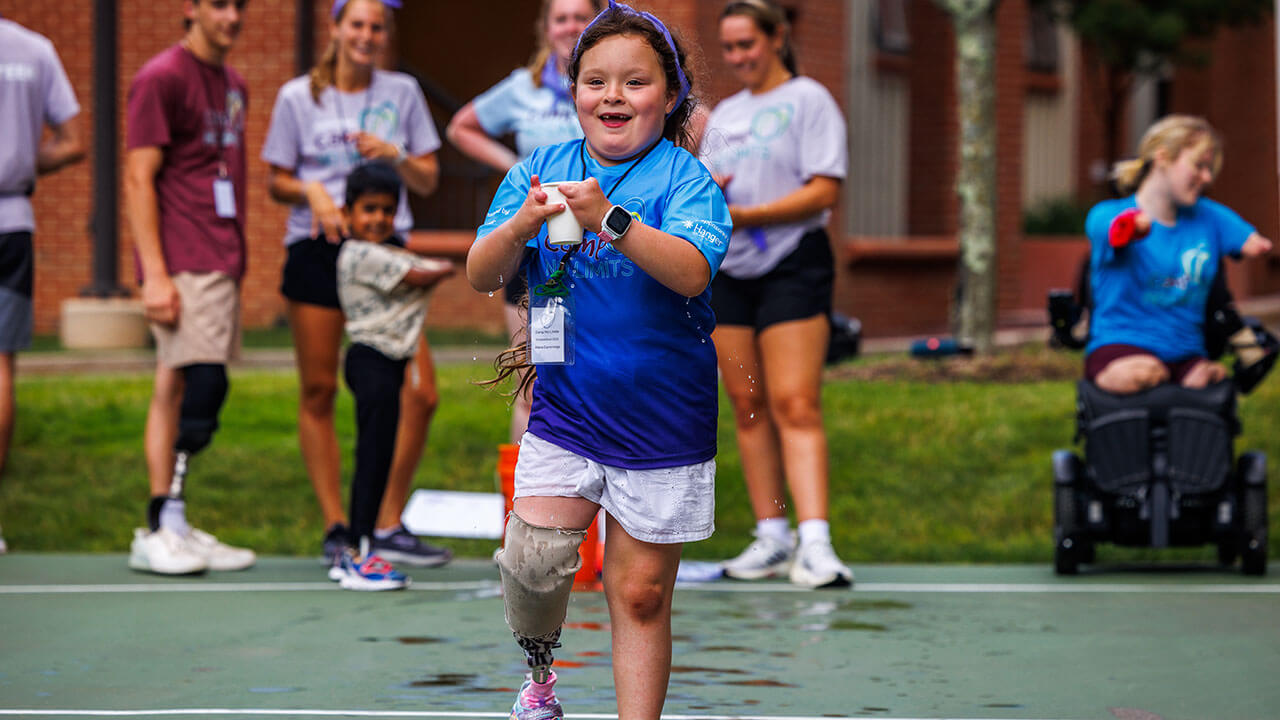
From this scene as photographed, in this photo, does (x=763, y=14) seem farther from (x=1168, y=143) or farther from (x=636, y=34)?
(x=636, y=34)

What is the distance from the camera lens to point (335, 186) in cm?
731

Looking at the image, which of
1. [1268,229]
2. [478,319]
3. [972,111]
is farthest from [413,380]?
[1268,229]

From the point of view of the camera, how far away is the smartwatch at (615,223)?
3.61m

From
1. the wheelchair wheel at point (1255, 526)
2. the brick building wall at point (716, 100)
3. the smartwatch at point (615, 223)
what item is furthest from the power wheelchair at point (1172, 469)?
the brick building wall at point (716, 100)

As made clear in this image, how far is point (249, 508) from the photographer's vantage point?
8.74 meters

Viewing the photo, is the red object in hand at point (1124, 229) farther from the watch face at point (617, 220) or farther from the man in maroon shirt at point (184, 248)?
the watch face at point (617, 220)

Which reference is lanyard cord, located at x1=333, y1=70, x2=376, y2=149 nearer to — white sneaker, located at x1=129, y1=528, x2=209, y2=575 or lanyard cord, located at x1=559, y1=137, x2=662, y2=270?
white sneaker, located at x1=129, y1=528, x2=209, y2=575

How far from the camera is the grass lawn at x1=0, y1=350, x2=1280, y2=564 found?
836cm

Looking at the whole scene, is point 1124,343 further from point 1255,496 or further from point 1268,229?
point 1268,229

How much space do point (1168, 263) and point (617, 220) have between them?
4013 millimetres

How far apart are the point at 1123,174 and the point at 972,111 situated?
5576mm

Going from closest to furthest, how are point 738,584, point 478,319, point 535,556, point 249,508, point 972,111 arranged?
1. point 535,556
2. point 738,584
3. point 249,508
4. point 972,111
5. point 478,319

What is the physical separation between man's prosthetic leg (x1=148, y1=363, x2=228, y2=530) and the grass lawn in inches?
A: 45.8

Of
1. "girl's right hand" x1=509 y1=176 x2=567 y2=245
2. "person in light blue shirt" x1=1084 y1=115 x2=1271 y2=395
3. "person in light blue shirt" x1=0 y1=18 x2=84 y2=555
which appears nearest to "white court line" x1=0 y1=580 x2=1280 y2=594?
"person in light blue shirt" x1=1084 y1=115 x2=1271 y2=395
